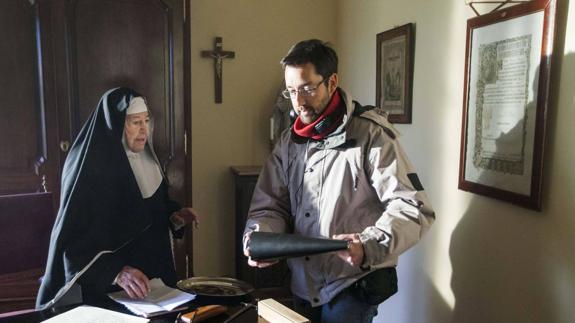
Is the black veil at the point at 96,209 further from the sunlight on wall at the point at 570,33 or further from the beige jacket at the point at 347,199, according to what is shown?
the sunlight on wall at the point at 570,33

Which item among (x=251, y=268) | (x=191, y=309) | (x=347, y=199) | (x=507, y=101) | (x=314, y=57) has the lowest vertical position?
(x=251, y=268)

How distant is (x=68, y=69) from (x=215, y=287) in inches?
56.7

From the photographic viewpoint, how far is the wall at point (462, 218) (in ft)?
4.36

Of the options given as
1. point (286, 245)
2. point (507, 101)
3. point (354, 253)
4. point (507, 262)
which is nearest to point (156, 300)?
point (286, 245)

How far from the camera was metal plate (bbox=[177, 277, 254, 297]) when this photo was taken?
136 centimetres

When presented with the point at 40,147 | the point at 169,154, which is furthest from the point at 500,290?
the point at 40,147

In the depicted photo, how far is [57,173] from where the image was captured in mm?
2314

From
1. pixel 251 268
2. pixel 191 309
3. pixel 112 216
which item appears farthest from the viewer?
pixel 251 268

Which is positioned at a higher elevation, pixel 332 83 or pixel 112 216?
pixel 332 83

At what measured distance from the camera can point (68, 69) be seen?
2.27 meters

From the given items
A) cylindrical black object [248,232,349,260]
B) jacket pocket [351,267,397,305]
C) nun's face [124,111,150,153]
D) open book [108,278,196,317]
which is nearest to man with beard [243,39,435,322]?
jacket pocket [351,267,397,305]

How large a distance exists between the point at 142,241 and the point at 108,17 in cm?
128

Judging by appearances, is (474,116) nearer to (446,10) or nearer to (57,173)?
(446,10)

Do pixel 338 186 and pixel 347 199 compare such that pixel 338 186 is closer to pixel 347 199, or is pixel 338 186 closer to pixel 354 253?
pixel 347 199
